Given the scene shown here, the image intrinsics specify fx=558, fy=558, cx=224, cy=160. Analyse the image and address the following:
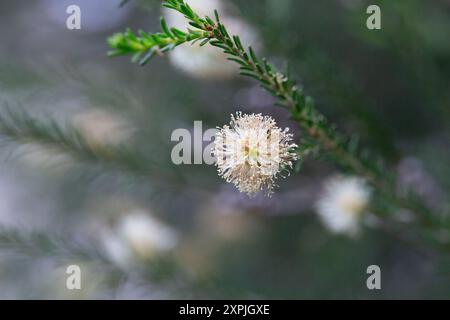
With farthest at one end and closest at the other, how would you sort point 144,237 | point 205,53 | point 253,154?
point 144,237, point 205,53, point 253,154

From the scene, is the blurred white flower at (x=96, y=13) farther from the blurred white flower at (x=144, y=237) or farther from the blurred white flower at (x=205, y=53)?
the blurred white flower at (x=144, y=237)

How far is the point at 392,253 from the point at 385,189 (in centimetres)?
29

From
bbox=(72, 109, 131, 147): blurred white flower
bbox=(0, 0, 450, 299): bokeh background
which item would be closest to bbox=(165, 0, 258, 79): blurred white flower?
bbox=(0, 0, 450, 299): bokeh background

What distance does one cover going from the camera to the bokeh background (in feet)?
1.72

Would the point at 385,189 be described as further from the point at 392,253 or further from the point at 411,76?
the point at 392,253

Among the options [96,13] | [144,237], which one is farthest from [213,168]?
[96,13]

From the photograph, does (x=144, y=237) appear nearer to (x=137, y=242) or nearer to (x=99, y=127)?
(x=137, y=242)

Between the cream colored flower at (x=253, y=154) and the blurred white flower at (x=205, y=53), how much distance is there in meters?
0.17

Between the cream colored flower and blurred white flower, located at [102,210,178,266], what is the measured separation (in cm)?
28

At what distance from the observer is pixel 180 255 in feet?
2.36

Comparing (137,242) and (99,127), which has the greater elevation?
(99,127)

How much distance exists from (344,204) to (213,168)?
0.15 m

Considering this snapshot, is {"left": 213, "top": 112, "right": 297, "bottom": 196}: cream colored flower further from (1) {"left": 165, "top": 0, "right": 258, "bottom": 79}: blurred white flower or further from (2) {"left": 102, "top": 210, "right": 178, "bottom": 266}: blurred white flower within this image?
(2) {"left": 102, "top": 210, "right": 178, "bottom": 266}: blurred white flower

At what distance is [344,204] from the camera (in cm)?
51
